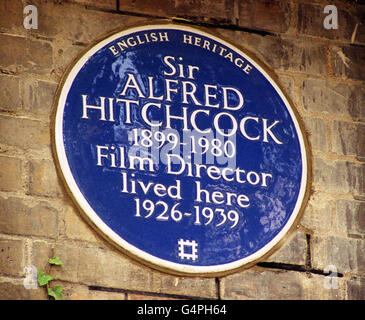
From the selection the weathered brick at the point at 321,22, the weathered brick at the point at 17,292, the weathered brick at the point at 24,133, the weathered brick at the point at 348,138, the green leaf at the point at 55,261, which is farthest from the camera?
the weathered brick at the point at 321,22

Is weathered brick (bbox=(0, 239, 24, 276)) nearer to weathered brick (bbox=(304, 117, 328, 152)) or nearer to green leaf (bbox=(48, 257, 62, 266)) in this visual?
green leaf (bbox=(48, 257, 62, 266))

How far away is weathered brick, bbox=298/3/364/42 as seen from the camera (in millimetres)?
7516

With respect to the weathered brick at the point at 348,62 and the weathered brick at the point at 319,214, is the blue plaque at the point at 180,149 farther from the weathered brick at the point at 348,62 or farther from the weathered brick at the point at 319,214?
the weathered brick at the point at 348,62

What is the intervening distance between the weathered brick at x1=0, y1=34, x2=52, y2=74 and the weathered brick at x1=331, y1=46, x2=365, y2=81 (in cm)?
171

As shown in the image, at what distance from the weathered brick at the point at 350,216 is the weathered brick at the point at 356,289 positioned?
29 centimetres

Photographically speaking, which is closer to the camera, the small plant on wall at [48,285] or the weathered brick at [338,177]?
the small plant on wall at [48,285]

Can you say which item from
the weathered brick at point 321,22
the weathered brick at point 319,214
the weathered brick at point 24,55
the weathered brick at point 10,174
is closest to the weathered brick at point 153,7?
the weathered brick at point 24,55

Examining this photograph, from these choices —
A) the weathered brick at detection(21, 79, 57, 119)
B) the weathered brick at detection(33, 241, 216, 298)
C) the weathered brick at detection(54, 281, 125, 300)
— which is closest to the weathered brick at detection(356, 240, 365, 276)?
the weathered brick at detection(33, 241, 216, 298)

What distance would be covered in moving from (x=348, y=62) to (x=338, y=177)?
0.77 metres

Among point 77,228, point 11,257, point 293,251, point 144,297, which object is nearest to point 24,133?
point 77,228

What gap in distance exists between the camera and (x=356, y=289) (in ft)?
22.6

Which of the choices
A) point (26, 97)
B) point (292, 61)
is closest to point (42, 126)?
point (26, 97)

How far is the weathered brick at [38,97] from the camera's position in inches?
264

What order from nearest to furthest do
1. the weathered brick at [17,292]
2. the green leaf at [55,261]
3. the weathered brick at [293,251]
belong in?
the weathered brick at [17,292] < the green leaf at [55,261] < the weathered brick at [293,251]
